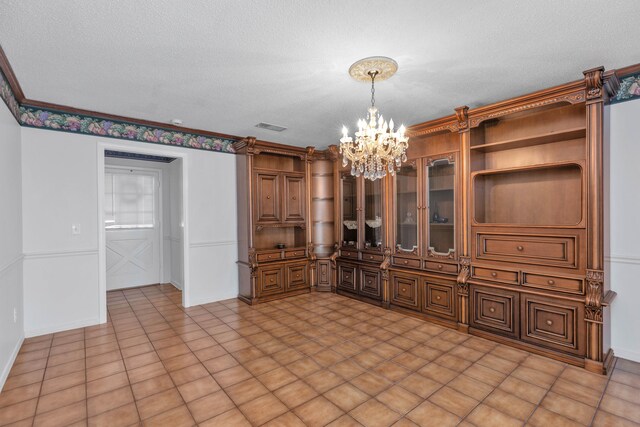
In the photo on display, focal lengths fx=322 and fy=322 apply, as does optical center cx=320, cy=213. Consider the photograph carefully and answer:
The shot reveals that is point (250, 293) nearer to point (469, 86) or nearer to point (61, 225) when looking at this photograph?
point (61, 225)

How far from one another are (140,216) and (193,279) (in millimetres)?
2053

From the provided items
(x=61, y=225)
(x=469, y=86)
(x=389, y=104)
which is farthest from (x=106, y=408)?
(x=469, y=86)

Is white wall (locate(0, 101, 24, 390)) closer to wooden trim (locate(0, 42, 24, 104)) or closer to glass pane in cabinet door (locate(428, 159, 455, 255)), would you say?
wooden trim (locate(0, 42, 24, 104))

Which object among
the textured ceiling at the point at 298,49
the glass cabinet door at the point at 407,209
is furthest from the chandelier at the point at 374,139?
the glass cabinet door at the point at 407,209

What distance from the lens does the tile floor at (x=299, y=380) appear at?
6.90 feet

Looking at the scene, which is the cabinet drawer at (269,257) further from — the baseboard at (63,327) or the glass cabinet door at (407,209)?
the baseboard at (63,327)

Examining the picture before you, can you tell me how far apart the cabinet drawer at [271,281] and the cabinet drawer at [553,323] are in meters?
3.14

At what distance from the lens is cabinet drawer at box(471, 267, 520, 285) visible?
10.2ft

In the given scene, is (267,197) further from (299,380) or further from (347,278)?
(299,380)

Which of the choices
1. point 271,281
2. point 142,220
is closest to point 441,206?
point 271,281

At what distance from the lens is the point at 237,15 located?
1.91 m

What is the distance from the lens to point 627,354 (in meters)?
2.83

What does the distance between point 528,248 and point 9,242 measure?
4685 millimetres

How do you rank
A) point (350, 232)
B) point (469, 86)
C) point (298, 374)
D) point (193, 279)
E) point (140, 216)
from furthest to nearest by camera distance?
point (140, 216), point (350, 232), point (193, 279), point (469, 86), point (298, 374)
